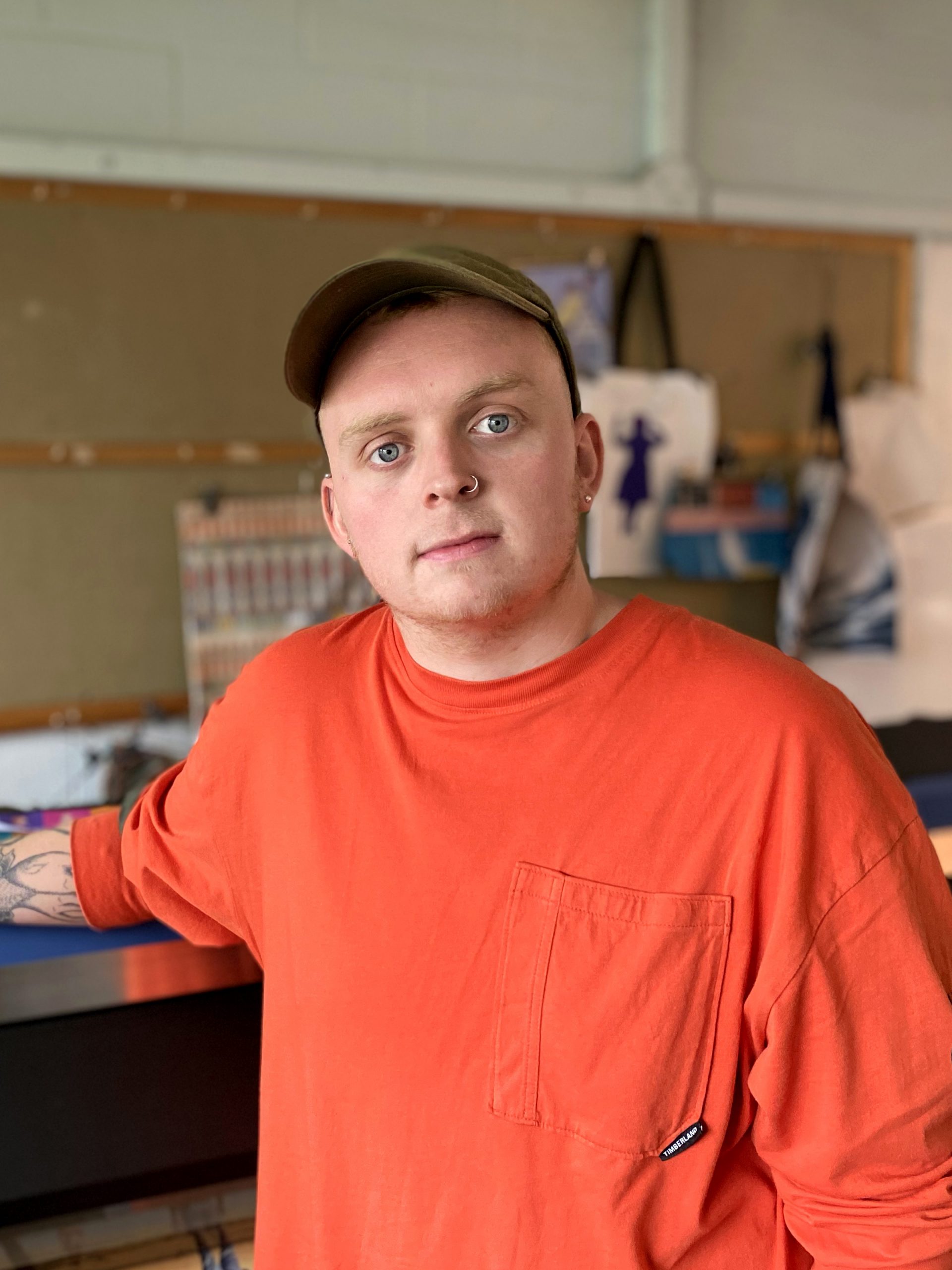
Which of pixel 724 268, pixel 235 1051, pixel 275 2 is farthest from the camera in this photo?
pixel 724 268

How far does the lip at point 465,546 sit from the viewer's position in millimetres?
756

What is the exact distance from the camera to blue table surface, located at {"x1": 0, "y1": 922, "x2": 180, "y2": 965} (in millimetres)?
880

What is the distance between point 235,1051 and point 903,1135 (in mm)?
555

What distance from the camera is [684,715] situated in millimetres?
756

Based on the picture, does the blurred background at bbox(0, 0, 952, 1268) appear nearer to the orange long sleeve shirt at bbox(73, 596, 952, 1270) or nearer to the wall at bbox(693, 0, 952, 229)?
the wall at bbox(693, 0, 952, 229)

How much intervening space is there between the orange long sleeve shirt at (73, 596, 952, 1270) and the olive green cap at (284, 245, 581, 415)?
0.24 meters

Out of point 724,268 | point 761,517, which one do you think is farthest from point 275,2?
point 761,517

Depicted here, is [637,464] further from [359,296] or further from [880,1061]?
[880,1061]

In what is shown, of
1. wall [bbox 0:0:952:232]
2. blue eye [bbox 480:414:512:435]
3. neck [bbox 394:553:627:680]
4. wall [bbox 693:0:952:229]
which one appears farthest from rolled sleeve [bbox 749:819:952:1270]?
wall [bbox 693:0:952:229]

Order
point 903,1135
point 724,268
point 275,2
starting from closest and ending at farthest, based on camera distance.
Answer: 1. point 903,1135
2. point 275,2
3. point 724,268

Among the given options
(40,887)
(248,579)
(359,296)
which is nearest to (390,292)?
(359,296)

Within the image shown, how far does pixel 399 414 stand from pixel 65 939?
20.8 inches

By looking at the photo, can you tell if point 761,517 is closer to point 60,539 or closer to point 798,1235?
point 60,539

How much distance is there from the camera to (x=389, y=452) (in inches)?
31.5
